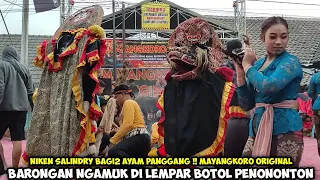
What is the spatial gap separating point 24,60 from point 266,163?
10584 millimetres

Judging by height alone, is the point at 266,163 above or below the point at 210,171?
above

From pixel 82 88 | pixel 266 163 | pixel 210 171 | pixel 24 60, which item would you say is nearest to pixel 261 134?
pixel 266 163

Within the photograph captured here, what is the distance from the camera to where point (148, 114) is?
973 cm

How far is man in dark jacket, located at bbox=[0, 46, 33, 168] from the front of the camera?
4355 mm

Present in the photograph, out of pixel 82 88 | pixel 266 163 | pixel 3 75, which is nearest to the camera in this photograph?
pixel 266 163

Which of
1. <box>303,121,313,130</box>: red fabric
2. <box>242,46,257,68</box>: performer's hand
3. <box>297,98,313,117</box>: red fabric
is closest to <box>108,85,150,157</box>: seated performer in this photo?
<box>242,46,257,68</box>: performer's hand

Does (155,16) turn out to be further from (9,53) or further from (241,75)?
(241,75)

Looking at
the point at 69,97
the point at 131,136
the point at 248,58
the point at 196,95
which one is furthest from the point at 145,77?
the point at 248,58

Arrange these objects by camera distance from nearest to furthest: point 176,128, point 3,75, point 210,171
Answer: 1. point 210,171
2. point 176,128
3. point 3,75

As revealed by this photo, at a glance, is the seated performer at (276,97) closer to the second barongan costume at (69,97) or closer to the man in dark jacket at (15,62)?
the second barongan costume at (69,97)

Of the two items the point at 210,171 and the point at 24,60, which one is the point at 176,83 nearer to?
the point at 210,171

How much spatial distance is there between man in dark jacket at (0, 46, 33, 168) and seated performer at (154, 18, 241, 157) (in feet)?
6.52

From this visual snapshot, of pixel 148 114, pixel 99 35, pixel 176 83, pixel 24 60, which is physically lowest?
pixel 148 114

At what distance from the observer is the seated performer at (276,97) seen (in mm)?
2225
